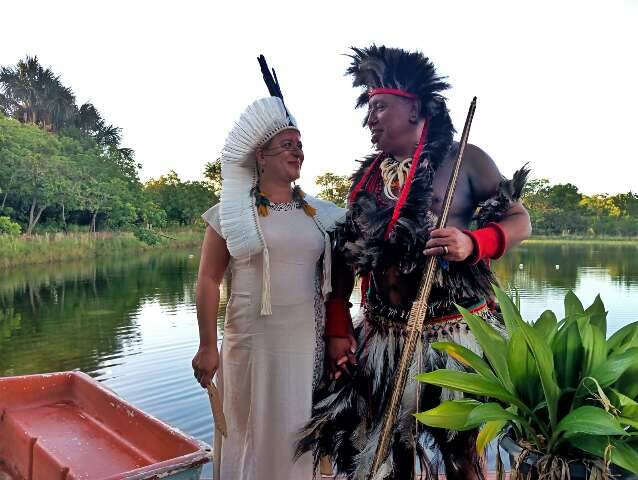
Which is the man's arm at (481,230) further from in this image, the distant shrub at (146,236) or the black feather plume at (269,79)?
the distant shrub at (146,236)

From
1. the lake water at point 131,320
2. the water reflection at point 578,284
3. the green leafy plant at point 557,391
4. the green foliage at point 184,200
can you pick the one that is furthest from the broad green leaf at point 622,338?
the green foliage at point 184,200

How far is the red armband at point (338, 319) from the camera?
219 centimetres

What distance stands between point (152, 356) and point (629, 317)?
378 inches

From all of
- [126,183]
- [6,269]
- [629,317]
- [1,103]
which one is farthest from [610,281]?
[1,103]

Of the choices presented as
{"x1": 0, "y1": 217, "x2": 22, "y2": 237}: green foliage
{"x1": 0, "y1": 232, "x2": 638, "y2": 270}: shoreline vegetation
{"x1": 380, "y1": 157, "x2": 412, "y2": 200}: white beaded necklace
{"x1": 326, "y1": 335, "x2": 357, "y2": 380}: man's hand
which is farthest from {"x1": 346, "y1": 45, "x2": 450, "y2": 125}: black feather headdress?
{"x1": 0, "y1": 217, "x2": 22, "y2": 237}: green foliage

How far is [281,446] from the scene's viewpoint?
7.03 feet

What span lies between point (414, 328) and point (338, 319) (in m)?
0.47

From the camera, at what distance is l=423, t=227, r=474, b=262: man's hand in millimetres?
1722

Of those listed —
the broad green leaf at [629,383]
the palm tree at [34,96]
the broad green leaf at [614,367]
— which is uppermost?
the palm tree at [34,96]

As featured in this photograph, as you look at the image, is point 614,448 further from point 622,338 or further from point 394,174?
point 394,174

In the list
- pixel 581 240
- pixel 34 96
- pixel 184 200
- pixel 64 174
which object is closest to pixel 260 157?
pixel 64 174

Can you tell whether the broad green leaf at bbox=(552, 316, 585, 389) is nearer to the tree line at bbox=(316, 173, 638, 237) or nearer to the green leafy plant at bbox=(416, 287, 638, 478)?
the green leafy plant at bbox=(416, 287, 638, 478)

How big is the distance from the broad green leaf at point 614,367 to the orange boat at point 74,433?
1.46 meters

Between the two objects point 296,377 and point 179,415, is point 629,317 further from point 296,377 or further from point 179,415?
point 296,377
